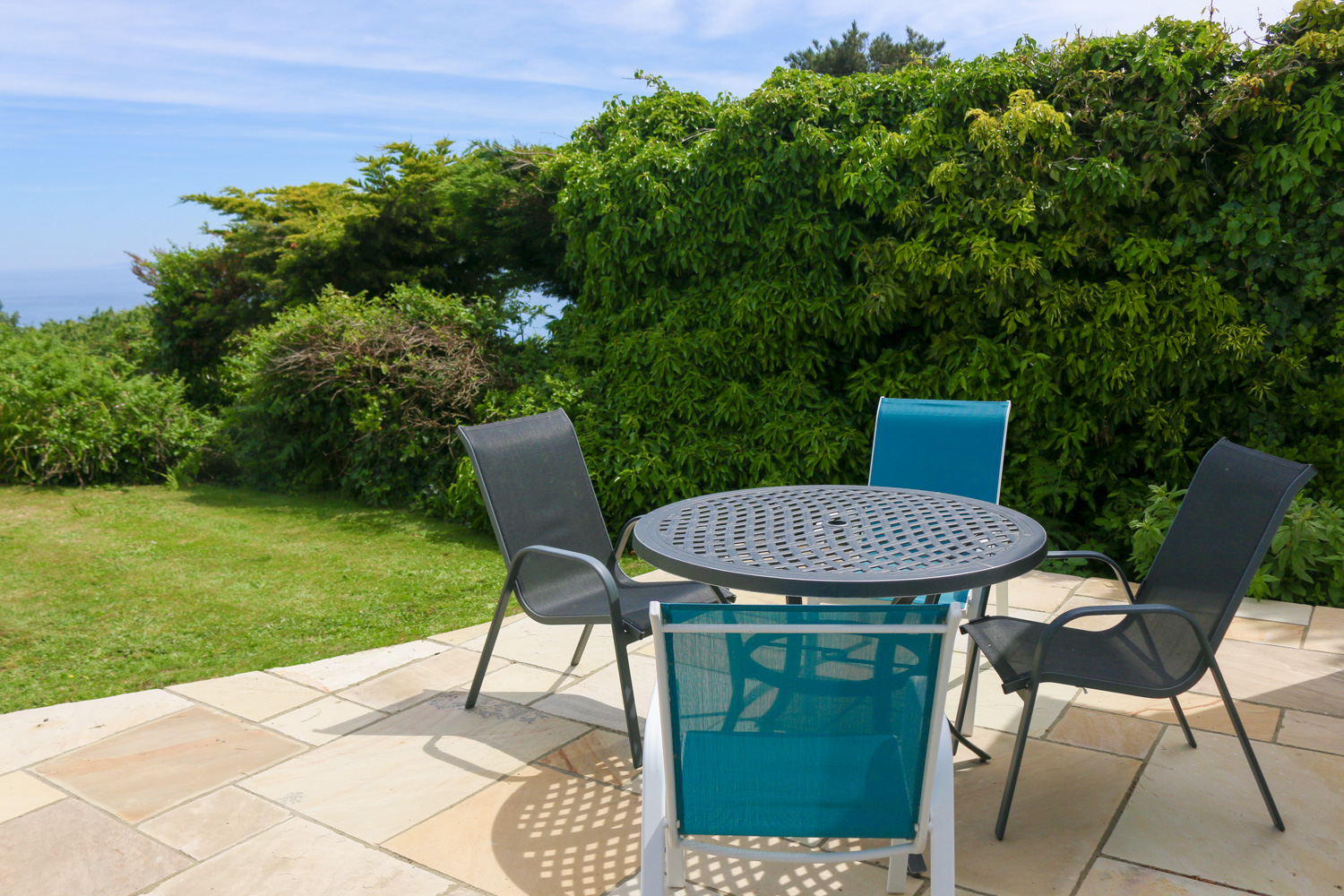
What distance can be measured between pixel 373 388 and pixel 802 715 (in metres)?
6.12

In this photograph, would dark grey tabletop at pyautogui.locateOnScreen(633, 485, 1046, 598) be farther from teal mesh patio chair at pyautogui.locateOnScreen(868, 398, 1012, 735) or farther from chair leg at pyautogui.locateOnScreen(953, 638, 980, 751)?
teal mesh patio chair at pyautogui.locateOnScreen(868, 398, 1012, 735)

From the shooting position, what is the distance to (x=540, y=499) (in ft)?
10.2

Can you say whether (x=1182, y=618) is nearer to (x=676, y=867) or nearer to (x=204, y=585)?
(x=676, y=867)

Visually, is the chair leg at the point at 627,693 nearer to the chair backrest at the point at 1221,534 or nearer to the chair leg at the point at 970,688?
the chair leg at the point at 970,688

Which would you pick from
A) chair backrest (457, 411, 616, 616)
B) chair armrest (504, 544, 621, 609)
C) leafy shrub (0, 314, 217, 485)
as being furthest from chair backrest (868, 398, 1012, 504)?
leafy shrub (0, 314, 217, 485)

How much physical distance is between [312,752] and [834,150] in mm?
4323

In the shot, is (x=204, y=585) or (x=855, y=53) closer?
(x=204, y=585)

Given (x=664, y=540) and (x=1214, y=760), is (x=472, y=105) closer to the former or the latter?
(x=664, y=540)

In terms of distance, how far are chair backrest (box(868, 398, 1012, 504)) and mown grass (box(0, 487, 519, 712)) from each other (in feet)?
6.96

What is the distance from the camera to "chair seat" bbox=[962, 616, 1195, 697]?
6.79ft

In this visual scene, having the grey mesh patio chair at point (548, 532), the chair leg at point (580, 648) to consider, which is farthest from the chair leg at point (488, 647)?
the chair leg at point (580, 648)

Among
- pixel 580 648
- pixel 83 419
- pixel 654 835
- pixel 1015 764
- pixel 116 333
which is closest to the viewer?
pixel 654 835

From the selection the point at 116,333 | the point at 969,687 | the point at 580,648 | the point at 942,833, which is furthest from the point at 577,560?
the point at 116,333

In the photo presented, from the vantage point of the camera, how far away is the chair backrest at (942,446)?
331 cm
